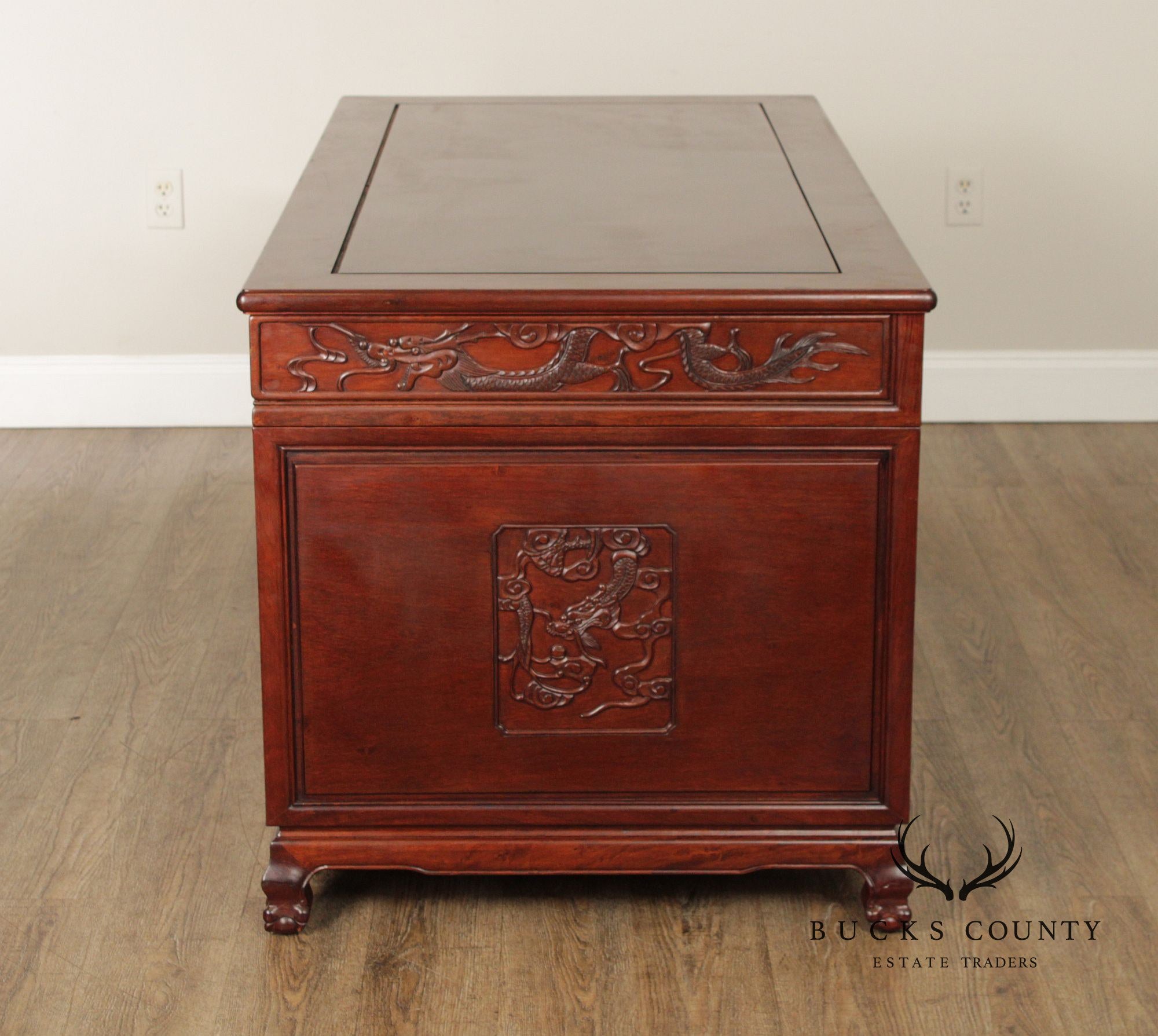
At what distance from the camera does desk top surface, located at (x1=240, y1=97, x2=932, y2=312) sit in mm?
1562

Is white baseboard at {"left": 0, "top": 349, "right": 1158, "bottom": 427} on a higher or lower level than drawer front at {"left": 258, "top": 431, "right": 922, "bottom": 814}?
lower

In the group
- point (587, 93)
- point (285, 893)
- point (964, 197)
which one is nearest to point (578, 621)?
point (285, 893)

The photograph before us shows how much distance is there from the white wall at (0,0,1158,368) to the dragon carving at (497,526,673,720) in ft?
5.54

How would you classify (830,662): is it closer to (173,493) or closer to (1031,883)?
→ (1031,883)

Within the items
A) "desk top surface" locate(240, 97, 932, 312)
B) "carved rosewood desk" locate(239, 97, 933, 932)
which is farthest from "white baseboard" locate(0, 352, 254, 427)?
"carved rosewood desk" locate(239, 97, 933, 932)

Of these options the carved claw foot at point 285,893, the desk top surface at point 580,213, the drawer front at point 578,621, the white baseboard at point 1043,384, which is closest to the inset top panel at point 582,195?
the desk top surface at point 580,213

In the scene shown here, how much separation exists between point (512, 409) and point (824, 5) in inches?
70.8

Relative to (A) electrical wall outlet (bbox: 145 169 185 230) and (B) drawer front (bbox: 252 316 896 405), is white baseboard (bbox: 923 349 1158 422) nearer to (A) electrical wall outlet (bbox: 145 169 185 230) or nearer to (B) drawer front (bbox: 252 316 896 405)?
(A) electrical wall outlet (bbox: 145 169 185 230)

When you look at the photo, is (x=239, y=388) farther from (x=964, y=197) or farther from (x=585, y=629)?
(x=585, y=629)

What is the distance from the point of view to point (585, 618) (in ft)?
5.51

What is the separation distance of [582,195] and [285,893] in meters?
0.86

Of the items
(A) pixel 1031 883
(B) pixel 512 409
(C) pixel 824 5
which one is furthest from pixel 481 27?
(A) pixel 1031 883

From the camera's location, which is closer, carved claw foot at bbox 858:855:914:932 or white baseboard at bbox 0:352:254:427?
carved claw foot at bbox 858:855:914:932

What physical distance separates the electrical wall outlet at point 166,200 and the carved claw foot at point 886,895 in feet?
6.71
